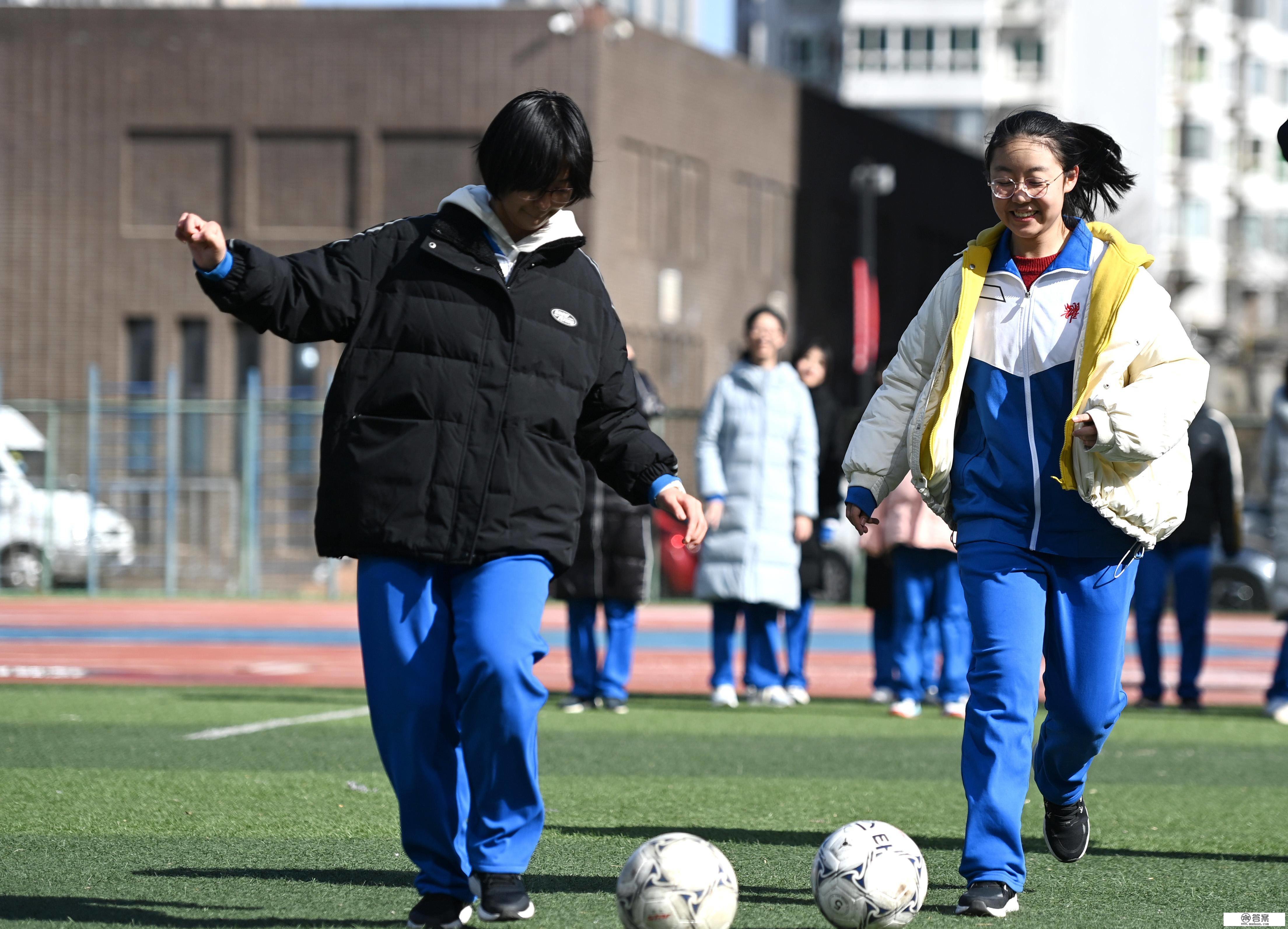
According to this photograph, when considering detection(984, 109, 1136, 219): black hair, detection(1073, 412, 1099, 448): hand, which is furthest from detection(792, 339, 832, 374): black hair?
detection(1073, 412, 1099, 448): hand

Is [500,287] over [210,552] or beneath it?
over

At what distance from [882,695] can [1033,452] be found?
727cm

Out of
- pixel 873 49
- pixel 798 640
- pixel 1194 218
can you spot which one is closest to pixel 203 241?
pixel 798 640

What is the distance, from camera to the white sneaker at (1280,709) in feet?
37.4

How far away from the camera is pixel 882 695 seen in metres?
12.3

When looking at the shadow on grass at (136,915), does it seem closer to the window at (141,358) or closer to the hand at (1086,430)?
the hand at (1086,430)

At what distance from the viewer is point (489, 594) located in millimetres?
4621

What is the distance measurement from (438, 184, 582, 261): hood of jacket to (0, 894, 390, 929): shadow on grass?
65.9 inches

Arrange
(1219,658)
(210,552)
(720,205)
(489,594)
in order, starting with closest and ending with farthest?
(489,594) → (1219,658) → (210,552) → (720,205)

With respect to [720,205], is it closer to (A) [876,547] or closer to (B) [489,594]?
(A) [876,547]

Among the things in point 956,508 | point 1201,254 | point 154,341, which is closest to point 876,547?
point 956,508

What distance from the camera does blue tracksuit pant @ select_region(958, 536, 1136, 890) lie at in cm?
507

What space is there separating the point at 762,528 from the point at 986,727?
20.5ft

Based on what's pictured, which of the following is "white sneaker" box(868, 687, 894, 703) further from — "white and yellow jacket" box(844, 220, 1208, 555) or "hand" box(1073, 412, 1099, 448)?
"hand" box(1073, 412, 1099, 448)
